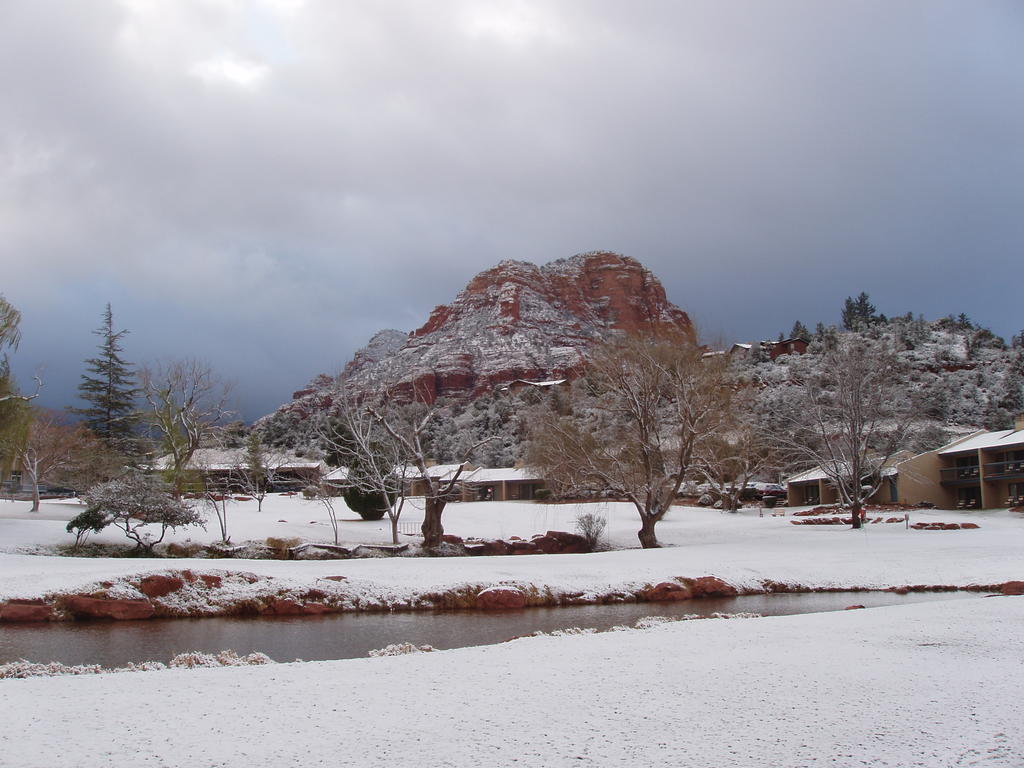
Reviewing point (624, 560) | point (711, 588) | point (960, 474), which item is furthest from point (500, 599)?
point (960, 474)

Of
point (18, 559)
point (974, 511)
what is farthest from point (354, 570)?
point (974, 511)

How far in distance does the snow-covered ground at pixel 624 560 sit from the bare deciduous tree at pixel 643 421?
3210 mm

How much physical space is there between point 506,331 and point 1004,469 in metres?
129

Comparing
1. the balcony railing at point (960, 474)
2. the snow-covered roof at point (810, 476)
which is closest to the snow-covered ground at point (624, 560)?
the balcony railing at point (960, 474)

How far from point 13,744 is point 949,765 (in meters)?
6.63

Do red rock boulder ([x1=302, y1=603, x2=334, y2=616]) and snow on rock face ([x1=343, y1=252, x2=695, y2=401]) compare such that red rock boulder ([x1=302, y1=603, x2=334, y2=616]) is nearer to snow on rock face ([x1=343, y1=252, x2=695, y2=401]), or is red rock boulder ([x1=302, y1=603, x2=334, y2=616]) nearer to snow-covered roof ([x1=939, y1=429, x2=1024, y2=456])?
snow-covered roof ([x1=939, y1=429, x2=1024, y2=456])

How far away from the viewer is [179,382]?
122ft

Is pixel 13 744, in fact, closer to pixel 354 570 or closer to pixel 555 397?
pixel 354 570

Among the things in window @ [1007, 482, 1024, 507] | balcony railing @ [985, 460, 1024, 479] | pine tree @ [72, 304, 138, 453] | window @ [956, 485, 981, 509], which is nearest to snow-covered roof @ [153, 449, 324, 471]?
pine tree @ [72, 304, 138, 453]

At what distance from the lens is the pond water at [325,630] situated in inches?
475

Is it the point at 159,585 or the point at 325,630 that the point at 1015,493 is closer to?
the point at 325,630

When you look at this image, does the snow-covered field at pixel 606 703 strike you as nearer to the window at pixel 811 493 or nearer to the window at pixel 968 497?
the window at pixel 968 497

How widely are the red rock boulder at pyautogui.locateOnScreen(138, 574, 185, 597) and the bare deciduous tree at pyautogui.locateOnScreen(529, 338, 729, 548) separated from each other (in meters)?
15.9

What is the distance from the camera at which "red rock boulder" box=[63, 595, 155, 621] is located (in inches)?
615
